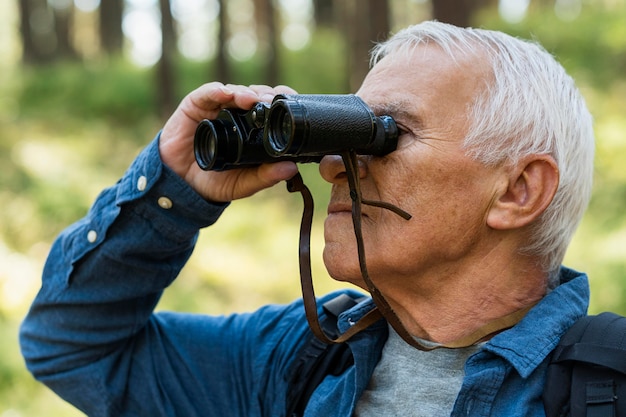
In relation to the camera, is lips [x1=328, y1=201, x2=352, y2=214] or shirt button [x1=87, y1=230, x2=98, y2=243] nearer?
lips [x1=328, y1=201, x2=352, y2=214]

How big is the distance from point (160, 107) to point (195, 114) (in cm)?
1256

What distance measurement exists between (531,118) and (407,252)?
504 mm

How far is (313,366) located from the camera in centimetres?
231

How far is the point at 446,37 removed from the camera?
87.3 inches

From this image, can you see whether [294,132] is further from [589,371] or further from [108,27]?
[108,27]

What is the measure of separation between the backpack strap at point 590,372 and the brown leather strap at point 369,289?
234mm

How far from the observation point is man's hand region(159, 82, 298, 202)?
2.28 meters

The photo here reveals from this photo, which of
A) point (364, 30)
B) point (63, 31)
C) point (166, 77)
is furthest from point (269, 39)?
point (63, 31)

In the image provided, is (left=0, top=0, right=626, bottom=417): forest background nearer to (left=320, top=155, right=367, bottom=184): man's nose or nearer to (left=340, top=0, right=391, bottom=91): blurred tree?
(left=340, top=0, right=391, bottom=91): blurred tree

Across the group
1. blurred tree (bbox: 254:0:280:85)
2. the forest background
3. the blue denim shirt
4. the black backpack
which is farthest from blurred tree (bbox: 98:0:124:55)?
the black backpack

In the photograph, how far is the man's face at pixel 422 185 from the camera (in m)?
2.08

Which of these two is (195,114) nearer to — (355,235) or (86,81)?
(355,235)

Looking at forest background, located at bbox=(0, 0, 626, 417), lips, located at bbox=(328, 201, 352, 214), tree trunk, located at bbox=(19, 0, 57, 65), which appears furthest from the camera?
tree trunk, located at bbox=(19, 0, 57, 65)

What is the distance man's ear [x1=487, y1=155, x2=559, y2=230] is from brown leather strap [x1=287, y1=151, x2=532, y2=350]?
0.82 ft
